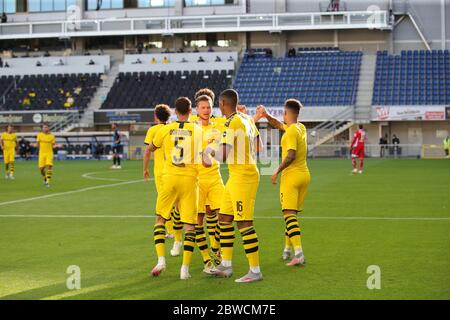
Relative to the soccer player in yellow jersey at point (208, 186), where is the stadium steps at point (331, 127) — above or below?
above

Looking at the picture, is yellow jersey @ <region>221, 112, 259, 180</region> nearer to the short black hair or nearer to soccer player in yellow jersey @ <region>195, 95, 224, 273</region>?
the short black hair

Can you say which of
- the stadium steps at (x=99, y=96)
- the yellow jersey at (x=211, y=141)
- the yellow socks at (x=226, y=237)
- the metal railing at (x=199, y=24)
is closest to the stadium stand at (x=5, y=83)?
the metal railing at (x=199, y=24)

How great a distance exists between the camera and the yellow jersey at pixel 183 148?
980 cm

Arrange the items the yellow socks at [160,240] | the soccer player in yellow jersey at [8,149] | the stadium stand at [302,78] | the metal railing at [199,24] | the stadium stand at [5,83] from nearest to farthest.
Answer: the yellow socks at [160,240]
the soccer player in yellow jersey at [8,149]
the stadium stand at [302,78]
the metal railing at [199,24]
the stadium stand at [5,83]

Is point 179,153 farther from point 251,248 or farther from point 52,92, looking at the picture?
point 52,92

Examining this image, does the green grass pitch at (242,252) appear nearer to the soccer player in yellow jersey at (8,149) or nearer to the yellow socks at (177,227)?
the yellow socks at (177,227)

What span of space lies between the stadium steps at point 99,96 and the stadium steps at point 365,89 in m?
19.8

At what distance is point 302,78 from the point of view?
59281 millimetres

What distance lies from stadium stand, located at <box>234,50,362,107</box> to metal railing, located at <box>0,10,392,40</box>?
2742 mm

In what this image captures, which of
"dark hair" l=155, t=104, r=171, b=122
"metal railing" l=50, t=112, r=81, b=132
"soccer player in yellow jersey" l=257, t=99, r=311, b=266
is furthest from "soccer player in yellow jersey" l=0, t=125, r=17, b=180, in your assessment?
"metal railing" l=50, t=112, r=81, b=132

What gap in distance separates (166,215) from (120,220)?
19.4 feet

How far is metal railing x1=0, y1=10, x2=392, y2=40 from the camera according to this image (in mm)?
58750

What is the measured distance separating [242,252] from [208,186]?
1518mm

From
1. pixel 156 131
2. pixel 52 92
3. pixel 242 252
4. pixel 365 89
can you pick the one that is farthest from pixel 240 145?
pixel 52 92
